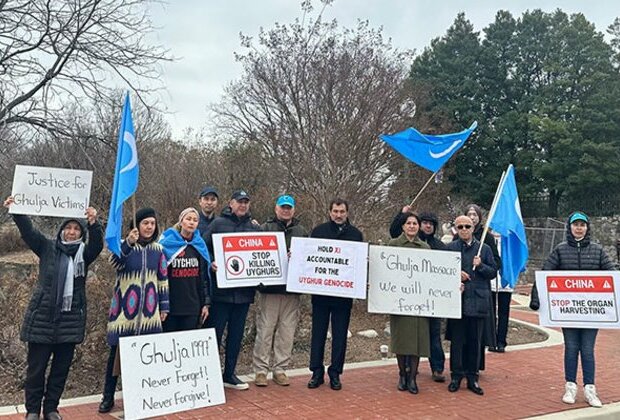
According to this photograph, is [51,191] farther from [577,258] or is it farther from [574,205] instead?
[574,205]

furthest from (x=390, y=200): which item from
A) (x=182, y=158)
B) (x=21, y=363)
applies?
(x=21, y=363)

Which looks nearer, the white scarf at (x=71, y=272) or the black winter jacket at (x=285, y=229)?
the white scarf at (x=71, y=272)

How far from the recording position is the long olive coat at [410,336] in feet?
21.6

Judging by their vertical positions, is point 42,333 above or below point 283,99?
below

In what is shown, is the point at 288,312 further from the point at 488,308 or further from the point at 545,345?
the point at 545,345

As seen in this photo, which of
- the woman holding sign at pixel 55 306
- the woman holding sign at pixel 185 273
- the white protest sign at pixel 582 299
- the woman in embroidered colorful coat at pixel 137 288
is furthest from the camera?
the white protest sign at pixel 582 299

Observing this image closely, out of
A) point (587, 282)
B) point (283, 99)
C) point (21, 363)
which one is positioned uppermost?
point (283, 99)

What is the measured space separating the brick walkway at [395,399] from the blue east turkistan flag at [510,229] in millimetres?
1365

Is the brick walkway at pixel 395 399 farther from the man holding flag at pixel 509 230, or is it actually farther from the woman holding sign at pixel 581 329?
the man holding flag at pixel 509 230

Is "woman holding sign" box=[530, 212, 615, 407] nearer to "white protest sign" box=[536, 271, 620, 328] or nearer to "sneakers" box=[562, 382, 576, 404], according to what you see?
"sneakers" box=[562, 382, 576, 404]

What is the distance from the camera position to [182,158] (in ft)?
66.3

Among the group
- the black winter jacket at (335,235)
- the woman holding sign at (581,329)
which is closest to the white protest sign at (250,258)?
the black winter jacket at (335,235)

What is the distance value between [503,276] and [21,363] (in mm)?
6338

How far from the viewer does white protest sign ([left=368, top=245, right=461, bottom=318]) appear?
662cm
